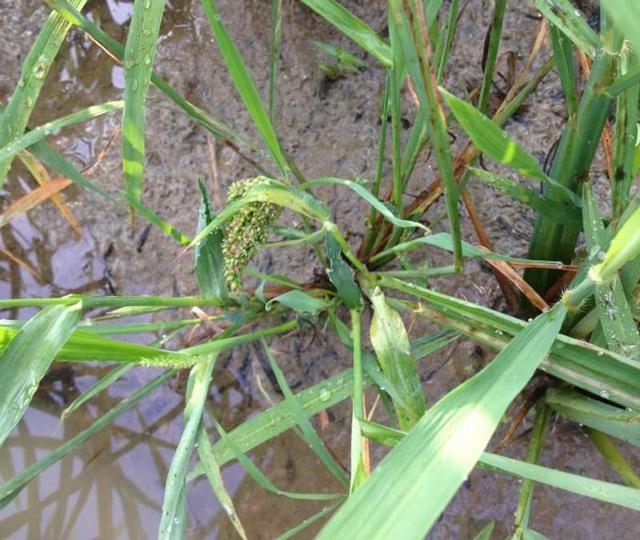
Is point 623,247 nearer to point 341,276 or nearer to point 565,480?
point 565,480

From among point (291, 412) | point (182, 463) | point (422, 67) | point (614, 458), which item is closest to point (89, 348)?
point (182, 463)

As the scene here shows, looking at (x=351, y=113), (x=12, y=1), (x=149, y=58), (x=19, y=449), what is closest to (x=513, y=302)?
(x=351, y=113)

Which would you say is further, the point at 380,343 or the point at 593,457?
the point at 593,457

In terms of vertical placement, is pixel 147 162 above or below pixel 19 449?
above

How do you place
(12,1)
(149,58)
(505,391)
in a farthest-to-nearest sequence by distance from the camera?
1. (12,1)
2. (149,58)
3. (505,391)

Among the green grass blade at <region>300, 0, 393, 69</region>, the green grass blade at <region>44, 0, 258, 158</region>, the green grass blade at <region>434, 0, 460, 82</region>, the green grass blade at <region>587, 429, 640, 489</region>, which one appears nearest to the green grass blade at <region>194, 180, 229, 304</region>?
the green grass blade at <region>44, 0, 258, 158</region>

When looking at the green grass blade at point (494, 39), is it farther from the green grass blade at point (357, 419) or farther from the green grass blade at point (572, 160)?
the green grass blade at point (357, 419)

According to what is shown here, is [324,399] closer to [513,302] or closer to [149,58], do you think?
[513,302]

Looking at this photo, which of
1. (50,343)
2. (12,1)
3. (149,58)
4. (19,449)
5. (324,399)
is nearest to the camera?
(50,343)

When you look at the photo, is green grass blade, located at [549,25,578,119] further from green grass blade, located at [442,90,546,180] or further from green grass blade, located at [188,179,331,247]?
green grass blade, located at [188,179,331,247]
